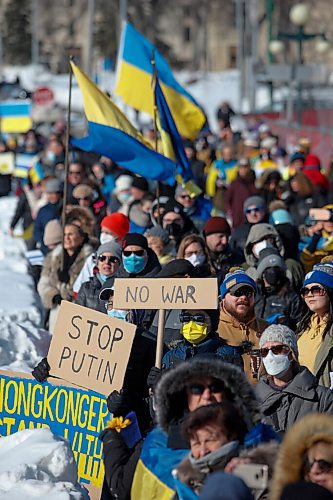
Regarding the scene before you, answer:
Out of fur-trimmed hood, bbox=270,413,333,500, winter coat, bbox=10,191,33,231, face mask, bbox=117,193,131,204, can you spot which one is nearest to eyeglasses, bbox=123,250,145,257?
fur-trimmed hood, bbox=270,413,333,500

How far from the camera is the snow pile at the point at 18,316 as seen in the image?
387 inches

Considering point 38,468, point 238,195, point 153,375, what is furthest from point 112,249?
point 238,195

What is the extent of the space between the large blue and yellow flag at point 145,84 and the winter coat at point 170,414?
856cm

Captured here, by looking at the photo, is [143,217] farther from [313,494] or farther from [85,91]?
[313,494]

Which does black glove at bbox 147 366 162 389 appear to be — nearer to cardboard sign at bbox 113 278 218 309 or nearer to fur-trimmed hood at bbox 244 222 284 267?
cardboard sign at bbox 113 278 218 309

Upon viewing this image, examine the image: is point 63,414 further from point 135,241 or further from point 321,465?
point 321,465

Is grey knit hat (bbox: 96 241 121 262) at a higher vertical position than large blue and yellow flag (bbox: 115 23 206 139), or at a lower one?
lower

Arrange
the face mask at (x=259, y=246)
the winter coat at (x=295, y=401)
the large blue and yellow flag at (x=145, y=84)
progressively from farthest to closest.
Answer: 1. the large blue and yellow flag at (x=145, y=84)
2. the face mask at (x=259, y=246)
3. the winter coat at (x=295, y=401)

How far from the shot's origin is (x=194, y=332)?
280 inches

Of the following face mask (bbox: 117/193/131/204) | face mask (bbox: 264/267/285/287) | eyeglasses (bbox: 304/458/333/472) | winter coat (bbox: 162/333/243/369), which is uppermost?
face mask (bbox: 117/193/131/204)

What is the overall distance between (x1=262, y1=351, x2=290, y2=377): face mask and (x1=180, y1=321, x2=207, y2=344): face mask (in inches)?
25.4

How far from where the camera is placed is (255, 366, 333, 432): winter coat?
645cm

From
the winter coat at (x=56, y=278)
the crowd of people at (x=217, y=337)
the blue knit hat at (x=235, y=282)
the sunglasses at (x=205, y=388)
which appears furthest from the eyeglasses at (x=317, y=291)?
the winter coat at (x=56, y=278)

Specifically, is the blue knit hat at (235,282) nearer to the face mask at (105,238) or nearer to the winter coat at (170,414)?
the winter coat at (170,414)
